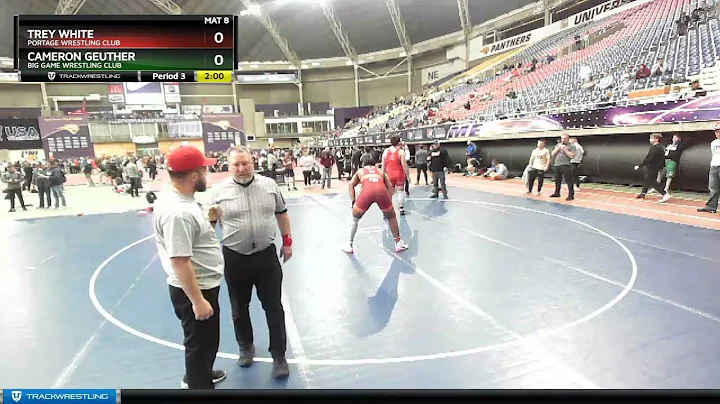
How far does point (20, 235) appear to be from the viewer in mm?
9414

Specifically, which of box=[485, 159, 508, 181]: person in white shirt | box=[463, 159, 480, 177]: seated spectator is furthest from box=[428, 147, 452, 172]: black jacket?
box=[463, 159, 480, 177]: seated spectator

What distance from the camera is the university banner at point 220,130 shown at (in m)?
44.0

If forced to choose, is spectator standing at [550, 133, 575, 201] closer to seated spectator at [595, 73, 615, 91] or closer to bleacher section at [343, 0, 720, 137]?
bleacher section at [343, 0, 720, 137]

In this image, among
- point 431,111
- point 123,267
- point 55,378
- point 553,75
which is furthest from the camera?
point 431,111

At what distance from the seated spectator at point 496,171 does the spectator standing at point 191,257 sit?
51.2 ft

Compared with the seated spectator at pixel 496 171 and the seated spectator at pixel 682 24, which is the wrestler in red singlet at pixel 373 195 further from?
the seated spectator at pixel 682 24

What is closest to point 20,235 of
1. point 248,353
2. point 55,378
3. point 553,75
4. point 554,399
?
point 55,378

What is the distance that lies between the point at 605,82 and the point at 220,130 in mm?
38772

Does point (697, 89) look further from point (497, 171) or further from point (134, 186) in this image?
point (134, 186)

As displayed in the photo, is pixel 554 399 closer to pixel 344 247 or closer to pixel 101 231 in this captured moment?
pixel 344 247

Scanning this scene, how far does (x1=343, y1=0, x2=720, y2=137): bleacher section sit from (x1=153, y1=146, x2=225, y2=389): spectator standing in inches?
547

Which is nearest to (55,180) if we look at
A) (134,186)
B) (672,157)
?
(134,186)

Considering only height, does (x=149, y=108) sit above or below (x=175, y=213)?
above

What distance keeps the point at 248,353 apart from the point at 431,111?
29722 mm
